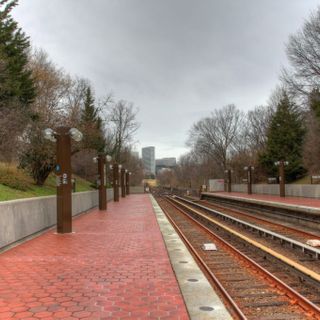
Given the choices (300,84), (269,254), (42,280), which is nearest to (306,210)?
(269,254)

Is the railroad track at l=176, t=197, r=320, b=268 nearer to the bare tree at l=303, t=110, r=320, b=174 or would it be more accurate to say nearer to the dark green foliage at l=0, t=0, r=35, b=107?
the dark green foliage at l=0, t=0, r=35, b=107

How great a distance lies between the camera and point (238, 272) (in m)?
9.22

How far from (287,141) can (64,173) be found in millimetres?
43127

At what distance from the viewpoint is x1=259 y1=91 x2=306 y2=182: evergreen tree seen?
170ft

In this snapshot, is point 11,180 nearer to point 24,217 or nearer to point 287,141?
point 24,217

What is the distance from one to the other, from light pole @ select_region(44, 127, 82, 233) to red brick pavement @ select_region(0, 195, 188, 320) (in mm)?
1995

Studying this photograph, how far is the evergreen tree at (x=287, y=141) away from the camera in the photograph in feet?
170

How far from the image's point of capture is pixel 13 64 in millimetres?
32125

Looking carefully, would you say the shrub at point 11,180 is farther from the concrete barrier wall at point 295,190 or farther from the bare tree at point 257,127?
the bare tree at point 257,127

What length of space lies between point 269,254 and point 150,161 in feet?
607

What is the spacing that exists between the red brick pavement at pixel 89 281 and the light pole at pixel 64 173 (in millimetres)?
1995

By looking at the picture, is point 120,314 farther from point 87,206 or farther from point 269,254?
point 87,206

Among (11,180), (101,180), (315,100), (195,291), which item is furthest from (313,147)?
(195,291)

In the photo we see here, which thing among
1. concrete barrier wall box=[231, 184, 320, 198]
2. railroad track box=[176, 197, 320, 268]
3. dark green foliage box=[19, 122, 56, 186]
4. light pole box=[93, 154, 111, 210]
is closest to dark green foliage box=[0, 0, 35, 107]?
dark green foliage box=[19, 122, 56, 186]
